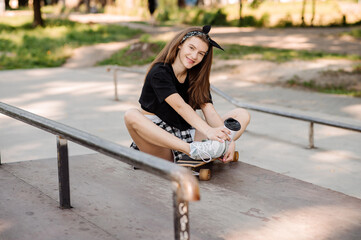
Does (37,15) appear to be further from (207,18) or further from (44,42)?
(207,18)

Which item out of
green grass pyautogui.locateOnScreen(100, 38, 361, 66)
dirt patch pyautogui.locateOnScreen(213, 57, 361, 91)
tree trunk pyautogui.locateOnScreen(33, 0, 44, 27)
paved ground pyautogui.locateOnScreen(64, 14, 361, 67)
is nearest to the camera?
dirt patch pyautogui.locateOnScreen(213, 57, 361, 91)

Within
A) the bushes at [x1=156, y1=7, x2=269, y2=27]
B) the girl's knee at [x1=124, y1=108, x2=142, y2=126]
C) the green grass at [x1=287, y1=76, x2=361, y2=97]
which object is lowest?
the green grass at [x1=287, y1=76, x2=361, y2=97]

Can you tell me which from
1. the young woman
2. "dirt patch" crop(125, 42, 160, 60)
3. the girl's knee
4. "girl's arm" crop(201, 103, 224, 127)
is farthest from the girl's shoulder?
"dirt patch" crop(125, 42, 160, 60)

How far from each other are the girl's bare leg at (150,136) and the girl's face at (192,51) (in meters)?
0.56

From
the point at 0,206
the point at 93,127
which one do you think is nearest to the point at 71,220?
the point at 0,206

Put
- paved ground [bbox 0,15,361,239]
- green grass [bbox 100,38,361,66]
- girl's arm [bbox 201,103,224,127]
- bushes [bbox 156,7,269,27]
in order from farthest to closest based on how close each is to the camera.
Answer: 1. bushes [bbox 156,7,269,27]
2. green grass [bbox 100,38,361,66]
3. girl's arm [bbox 201,103,224,127]
4. paved ground [bbox 0,15,361,239]

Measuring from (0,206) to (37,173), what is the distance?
868mm

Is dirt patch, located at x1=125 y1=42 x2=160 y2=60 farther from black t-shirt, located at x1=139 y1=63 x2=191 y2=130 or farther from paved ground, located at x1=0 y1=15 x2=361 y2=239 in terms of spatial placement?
black t-shirt, located at x1=139 y1=63 x2=191 y2=130

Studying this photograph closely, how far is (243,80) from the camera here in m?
11.3

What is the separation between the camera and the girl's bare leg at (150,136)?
12.6 feet

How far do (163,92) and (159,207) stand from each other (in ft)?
3.08

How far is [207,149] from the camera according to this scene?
383cm

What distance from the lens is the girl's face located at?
3.96m

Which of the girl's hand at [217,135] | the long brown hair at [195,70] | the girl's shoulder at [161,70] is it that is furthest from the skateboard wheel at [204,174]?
the girl's shoulder at [161,70]
